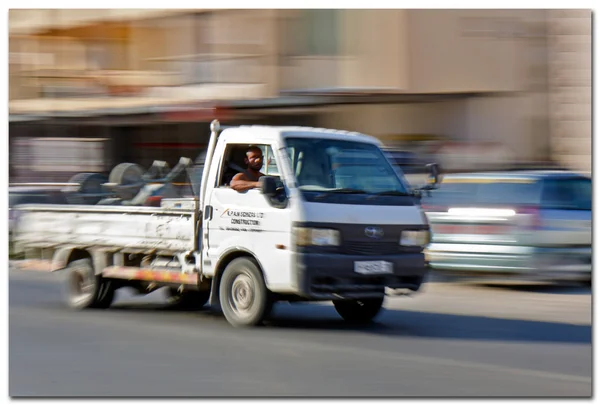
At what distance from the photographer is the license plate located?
9688 mm

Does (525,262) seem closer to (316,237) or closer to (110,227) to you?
(316,237)

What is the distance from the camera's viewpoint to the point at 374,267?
32.1ft

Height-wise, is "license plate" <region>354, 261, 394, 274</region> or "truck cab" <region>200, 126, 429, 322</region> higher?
"truck cab" <region>200, 126, 429, 322</region>

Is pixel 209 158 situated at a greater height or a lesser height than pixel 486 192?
greater

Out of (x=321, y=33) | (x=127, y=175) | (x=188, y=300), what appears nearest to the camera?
(x=188, y=300)

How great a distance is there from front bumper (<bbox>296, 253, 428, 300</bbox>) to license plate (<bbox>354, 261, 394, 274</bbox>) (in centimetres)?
3

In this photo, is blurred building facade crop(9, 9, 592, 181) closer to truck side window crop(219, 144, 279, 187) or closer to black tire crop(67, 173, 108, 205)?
black tire crop(67, 173, 108, 205)

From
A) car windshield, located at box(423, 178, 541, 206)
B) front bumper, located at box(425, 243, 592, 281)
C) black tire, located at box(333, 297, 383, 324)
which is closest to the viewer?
black tire, located at box(333, 297, 383, 324)

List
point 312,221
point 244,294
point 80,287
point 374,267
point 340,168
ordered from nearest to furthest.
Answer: point 312,221, point 374,267, point 244,294, point 340,168, point 80,287

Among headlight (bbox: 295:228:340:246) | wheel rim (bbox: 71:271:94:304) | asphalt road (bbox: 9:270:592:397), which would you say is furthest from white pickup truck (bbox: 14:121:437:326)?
wheel rim (bbox: 71:271:94:304)

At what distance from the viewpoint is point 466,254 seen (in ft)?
46.6

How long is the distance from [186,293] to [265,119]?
47.5 ft

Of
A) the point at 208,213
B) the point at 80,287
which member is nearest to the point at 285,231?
the point at 208,213

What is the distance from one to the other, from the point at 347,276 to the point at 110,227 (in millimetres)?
2989
